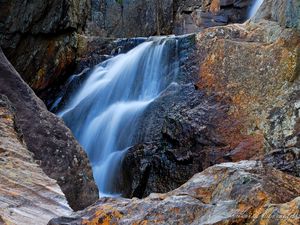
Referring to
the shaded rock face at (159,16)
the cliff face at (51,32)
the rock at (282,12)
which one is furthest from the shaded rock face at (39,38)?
the rock at (282,12)

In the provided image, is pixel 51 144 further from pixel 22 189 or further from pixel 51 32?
pixel 51 32

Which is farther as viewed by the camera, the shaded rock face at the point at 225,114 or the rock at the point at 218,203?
the shaded rock face at the point at 225,114

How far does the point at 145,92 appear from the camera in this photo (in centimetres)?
1024

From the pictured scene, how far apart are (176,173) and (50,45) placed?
6.92m

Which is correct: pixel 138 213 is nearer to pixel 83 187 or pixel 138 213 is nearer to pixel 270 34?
pixel 83 187

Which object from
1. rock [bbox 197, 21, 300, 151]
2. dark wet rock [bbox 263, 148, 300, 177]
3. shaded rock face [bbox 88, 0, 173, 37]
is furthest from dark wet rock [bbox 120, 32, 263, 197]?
shaded rock face [bbox 88, 0, 173, 37]

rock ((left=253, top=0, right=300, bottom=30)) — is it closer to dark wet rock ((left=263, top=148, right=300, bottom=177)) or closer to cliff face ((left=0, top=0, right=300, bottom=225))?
cliff face ((left=0, top=0, right=300, bottom=225))

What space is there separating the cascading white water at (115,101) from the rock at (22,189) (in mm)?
4186

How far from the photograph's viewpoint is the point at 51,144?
4.98 m

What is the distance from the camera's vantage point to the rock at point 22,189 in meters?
3.04

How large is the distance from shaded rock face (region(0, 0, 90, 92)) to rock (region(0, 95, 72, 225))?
7905mm

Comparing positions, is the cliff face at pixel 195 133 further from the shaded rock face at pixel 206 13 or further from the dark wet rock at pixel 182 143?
the shaded rock face at pixel 206 13

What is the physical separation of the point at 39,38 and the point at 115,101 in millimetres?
3506

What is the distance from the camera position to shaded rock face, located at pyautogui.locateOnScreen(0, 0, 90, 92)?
11.5 m
